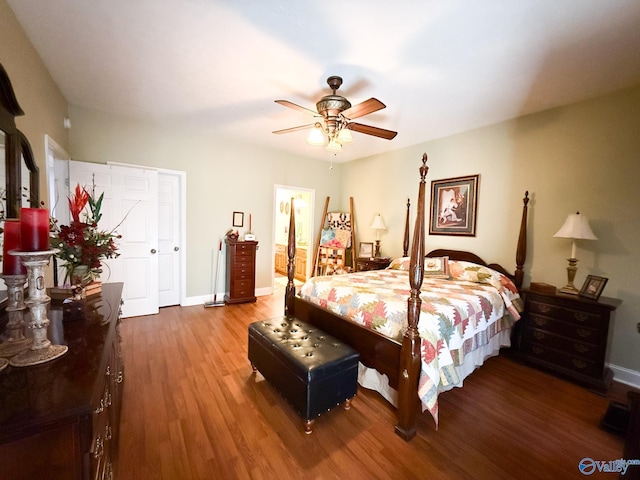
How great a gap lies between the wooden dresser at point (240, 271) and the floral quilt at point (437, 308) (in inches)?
70.4

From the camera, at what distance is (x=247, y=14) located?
1700 mm

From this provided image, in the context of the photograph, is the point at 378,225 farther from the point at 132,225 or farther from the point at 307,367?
the point at 132,225

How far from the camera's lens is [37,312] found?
99cm

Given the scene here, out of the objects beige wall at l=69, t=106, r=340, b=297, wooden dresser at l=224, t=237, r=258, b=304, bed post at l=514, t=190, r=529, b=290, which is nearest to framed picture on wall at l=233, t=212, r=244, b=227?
beige wall at l=69, t=106, r=340, b=297

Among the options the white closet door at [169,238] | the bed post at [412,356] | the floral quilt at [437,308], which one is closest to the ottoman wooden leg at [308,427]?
the bed post at [412,356]

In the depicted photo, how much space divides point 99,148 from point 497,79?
15.2ft

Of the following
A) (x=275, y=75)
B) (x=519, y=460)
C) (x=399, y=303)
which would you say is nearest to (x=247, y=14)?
(x=275, y=75)

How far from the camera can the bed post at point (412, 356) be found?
5.68 feet

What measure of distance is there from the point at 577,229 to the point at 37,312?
3.87 m

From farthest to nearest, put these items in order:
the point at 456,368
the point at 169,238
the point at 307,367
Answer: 1. the point at 169,238
2. the point at 456,368
3. the point at 307,367

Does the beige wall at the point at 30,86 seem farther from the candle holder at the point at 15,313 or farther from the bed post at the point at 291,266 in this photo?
the bed post at the point at 291,266

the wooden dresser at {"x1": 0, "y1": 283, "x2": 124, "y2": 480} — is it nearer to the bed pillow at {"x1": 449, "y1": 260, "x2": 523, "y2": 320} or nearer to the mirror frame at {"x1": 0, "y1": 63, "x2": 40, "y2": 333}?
the mirror frame at {"x1": 0, "y1": 63, "x2": 40, "y2": 333}

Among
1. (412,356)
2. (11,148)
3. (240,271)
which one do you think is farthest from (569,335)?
(11,148)

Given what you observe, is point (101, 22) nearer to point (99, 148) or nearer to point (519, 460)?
point (99, 148)
